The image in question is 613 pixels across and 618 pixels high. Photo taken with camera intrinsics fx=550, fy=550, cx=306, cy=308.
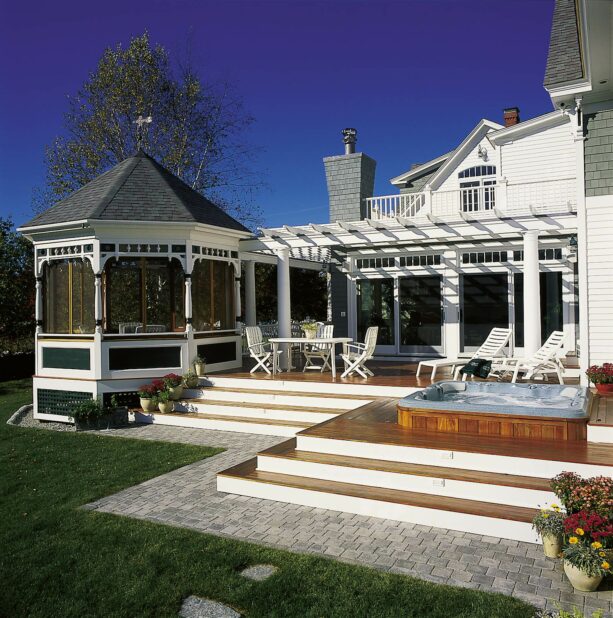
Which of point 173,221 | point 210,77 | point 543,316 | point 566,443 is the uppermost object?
point 210,77

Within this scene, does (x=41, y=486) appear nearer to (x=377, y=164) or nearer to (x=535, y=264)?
(x=535, y=264)

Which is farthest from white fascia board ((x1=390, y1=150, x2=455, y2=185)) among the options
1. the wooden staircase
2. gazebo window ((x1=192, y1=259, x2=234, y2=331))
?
the wooden staircase

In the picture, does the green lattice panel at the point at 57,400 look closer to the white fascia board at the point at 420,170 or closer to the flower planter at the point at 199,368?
the flower planter at the point at 199,368

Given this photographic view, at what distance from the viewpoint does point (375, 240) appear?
11469mm

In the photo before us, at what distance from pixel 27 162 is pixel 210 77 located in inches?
353

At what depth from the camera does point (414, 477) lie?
210 inches

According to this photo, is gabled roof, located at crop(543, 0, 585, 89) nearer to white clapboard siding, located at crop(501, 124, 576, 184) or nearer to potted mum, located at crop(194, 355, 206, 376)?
white clapboard siding, located at crop(501, 124, 576, 184)

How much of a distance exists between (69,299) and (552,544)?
383 inches

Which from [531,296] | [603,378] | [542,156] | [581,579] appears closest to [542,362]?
[603,378]

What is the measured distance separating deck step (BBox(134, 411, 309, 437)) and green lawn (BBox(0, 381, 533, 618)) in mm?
3161

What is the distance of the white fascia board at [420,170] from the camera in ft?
57.5

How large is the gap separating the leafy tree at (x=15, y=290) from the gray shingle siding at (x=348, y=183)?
1056 cm

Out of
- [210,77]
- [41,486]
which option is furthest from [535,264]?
[210,77]

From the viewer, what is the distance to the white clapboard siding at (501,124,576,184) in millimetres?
14852
